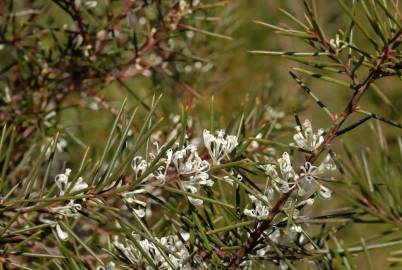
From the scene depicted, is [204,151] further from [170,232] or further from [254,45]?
[254,45]

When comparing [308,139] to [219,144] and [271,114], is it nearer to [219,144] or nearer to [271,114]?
[219,144]

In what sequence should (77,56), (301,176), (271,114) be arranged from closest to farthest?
(301,176) → (77,56) → (271,114)

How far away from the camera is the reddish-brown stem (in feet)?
1.19

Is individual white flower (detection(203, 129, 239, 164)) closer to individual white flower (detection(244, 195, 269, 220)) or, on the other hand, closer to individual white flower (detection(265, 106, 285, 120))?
individual white flower (detection(244, 195, 269, 220))

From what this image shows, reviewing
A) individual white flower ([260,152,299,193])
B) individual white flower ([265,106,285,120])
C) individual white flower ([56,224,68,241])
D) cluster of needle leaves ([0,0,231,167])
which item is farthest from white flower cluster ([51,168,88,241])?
individual white flower ([265,106,285,120])

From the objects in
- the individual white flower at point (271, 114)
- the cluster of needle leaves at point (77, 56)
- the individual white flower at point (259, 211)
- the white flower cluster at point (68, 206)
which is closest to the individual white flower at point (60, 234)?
the white flower cluster at point (68, 206)

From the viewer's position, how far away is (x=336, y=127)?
36 cm

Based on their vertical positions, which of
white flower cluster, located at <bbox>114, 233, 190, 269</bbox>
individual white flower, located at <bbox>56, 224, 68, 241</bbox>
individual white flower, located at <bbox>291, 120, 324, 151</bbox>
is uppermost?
individual white flower, located at <bbox>291, 120, 324, 151</bbox>

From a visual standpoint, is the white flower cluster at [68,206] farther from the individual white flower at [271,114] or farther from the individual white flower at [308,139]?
the individual white flower at [271,114]

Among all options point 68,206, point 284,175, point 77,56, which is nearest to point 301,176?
point 284,175

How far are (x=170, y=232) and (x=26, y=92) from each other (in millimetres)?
264

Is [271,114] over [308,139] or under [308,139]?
under

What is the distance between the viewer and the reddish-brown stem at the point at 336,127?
363 millimetres

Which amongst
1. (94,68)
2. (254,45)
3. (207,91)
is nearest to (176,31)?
(94,68)
